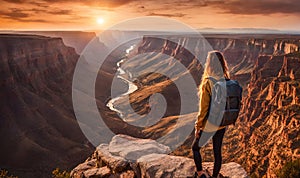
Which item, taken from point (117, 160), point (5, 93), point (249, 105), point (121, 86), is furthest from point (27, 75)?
point (121, 86)

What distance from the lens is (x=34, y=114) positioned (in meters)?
57.0

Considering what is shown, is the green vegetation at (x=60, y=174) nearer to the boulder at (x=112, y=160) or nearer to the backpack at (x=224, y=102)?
the boulder at (x=112, y=160)

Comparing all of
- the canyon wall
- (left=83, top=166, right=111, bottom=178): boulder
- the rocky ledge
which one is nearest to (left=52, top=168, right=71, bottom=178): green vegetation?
the rocky ledge

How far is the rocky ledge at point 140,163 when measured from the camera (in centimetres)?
887

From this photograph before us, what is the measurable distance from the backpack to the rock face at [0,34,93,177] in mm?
37638

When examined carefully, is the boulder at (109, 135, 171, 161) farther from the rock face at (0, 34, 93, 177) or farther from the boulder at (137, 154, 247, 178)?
the rock face at (0, 34, 93, 177)

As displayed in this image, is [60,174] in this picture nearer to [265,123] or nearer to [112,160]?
[112,160]

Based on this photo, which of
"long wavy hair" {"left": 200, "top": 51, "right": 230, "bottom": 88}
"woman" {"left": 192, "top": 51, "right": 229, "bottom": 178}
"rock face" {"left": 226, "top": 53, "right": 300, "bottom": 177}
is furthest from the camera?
"rock face" {"left": 226, "top": 53, "right": 300, "bottom": 177}

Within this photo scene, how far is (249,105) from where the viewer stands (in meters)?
71.2

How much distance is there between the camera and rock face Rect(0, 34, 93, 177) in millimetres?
43938

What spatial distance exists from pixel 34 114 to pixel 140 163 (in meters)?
51.9

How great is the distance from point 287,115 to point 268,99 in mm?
17075

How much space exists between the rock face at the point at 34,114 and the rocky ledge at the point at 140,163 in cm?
3128

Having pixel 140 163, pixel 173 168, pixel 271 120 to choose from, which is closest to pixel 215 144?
pixel 173 168
